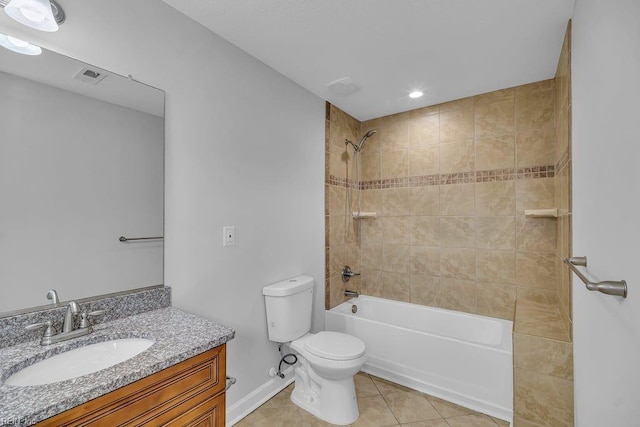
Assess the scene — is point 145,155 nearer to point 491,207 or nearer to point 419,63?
point 419,63

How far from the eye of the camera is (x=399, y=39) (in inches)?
71.4

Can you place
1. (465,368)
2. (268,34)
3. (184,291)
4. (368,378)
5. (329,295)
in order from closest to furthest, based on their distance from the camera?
(184,291), (268,34), (465,368), (368,378), (329,295)

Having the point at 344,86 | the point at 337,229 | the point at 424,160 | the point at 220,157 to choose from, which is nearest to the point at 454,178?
the point at 424,160

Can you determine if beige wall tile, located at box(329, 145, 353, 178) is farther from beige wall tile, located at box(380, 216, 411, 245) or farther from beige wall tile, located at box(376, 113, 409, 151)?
beige wall tile, located at box(380, 216, 411, 245)

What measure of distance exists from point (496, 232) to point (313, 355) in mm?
1803

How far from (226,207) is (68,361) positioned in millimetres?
1019

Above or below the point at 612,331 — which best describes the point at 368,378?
below

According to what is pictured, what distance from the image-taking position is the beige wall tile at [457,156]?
103 inches

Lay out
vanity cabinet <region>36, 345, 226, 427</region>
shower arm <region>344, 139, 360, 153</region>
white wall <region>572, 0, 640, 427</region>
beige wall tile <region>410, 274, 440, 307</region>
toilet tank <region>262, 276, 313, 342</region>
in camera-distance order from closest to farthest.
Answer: white wall <region>572, 0, 640, 427</region>
vanity cabinet <region>36, 345, 226, 427</region>
toilet tank <region>262, 276, 313, 342</region>
beige wall tile <region>410, 274, 440, 307</region>
shower arm <region>344, 139, 360, 153</region>

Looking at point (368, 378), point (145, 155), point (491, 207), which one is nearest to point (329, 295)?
point (368, 378)

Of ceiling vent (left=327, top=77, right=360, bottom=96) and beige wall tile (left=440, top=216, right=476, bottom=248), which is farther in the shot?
beige wall tile (left=440, top=216, right=476, bottom=248)

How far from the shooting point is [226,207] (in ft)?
6.03

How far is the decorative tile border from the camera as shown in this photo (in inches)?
92.1

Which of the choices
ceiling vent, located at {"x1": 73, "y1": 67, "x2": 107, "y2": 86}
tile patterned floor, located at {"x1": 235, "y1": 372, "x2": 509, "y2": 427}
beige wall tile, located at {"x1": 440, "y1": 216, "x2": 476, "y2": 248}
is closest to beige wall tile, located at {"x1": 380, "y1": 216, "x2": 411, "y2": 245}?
beige wall tile, located at {"x1": 440, "y1": 216, "x2": 476, "y2": 248}
